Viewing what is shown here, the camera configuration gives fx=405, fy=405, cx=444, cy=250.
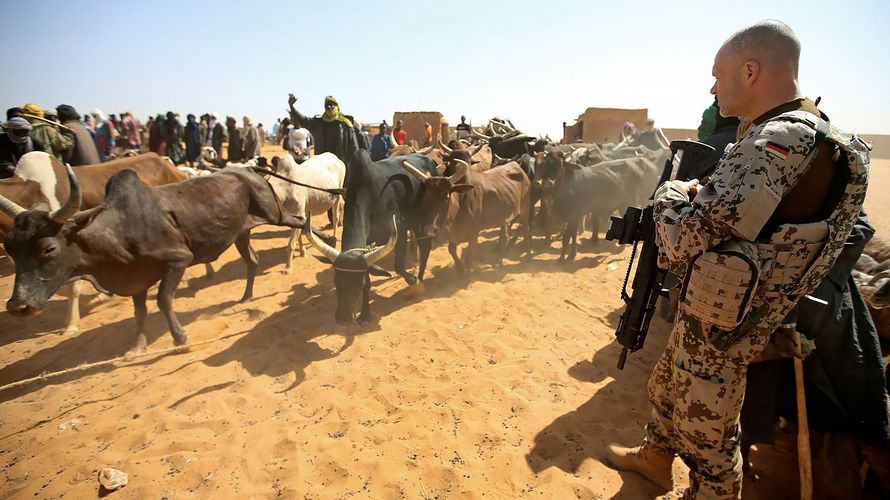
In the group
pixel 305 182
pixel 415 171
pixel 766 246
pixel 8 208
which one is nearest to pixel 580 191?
pixel 415 171

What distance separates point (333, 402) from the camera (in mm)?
3668

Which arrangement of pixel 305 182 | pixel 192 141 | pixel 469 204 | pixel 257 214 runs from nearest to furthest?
pixel 257 214, pixel 469 204, pixel 305 182, pixel 192 141

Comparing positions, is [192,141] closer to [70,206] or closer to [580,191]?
[70,206]

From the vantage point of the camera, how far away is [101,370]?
4.21 meters

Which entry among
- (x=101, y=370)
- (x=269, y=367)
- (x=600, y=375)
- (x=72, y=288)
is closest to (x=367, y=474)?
(x=269, y=367)

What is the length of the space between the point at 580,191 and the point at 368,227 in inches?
188

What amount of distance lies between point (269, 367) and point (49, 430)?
5.63 feet

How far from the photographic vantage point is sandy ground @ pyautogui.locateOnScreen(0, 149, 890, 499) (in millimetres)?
2844

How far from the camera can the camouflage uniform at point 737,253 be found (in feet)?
5.39

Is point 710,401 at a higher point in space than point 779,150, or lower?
lower

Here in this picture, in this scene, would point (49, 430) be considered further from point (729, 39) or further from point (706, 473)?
point (729, 39)

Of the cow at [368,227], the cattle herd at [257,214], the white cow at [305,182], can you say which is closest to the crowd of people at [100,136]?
the cattle herd at [257,214]

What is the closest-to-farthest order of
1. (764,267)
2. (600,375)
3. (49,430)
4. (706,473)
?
1. (764,267)
2. (706,473)
3. (49,430)
4. (600,375)

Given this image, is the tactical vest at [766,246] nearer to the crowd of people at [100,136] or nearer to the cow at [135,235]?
the cow at [135,235]
